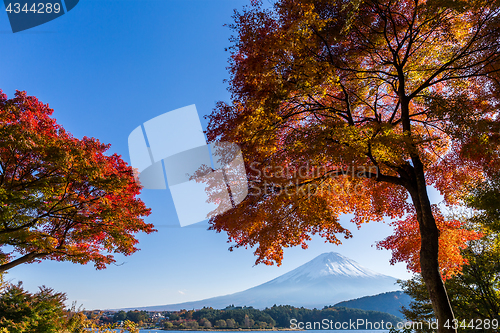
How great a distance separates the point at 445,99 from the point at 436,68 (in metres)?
1.33

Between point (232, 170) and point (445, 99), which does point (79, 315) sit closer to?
point (232, 170)

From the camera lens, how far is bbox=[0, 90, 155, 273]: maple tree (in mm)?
6688

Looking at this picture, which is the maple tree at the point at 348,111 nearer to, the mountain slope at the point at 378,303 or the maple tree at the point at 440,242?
the maple tree at the point at 440,242

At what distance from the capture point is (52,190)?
288 inches

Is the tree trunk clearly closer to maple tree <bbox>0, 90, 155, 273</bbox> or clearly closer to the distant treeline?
maple tree <bbox>0, 90, 155, 273</bbox>

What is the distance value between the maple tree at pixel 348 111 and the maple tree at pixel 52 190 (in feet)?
11.9

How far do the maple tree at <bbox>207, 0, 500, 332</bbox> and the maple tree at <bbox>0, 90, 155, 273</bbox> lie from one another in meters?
3.62

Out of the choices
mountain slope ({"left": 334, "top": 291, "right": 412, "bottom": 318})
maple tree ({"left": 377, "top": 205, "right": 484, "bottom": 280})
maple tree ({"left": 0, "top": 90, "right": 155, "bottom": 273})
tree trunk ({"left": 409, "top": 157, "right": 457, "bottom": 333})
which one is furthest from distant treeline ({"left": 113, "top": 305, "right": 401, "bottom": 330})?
mountain slope ({"left": 334, "top": 291, "right": 412, "bottom": 318})

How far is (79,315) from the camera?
7.83 meters

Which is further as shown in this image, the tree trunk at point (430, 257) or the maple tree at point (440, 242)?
the maple tree at point (440, 242)

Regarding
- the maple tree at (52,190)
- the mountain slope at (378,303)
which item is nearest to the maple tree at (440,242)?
the maple tree at (52,190)

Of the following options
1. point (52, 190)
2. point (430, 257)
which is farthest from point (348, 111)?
point (52, 190)

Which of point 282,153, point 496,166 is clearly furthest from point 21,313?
point 496,166

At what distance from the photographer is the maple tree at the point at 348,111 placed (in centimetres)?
547
